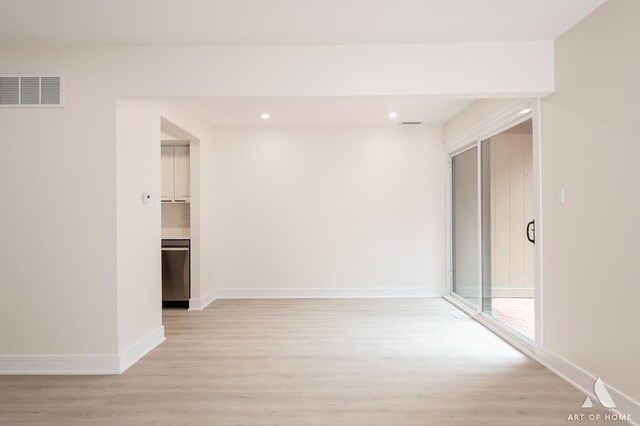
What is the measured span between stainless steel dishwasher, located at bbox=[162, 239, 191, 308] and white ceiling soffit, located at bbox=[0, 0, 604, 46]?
286cm

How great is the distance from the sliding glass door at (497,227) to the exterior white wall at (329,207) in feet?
1.88

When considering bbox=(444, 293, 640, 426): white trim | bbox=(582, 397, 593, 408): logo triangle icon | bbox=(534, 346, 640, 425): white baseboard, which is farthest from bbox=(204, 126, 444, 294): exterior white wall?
bbox=(582, 397, 593, 408): logo triangle icon

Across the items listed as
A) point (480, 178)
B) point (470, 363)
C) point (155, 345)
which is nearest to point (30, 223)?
point (155, 345)

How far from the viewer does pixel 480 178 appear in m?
4.50

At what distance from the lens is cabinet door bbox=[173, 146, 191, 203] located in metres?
5.53

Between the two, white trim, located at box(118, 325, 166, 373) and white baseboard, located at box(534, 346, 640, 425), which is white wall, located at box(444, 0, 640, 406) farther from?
white trim, located at box(118, 325, 166, 373)

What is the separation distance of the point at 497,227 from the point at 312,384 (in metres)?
3.17

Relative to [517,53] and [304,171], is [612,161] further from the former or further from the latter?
[304,171]

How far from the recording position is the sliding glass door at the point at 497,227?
176 inches

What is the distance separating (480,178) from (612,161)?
82.8 inches

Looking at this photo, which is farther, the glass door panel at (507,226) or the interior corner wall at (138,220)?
the glass door panel at (507,226)

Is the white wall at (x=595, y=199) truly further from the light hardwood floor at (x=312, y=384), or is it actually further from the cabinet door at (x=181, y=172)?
the cabinet door at (x=181, y=172)

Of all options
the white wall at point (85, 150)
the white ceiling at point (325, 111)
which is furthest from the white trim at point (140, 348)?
the white ceiling at point (325, 111)

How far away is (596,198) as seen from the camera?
2.54m
